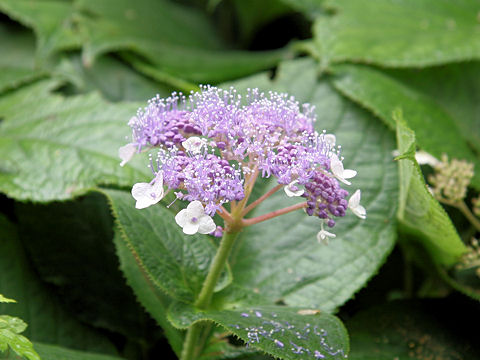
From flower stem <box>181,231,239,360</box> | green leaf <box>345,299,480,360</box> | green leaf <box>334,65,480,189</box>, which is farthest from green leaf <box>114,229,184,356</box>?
green leaf <box>334,65,480,189</box>

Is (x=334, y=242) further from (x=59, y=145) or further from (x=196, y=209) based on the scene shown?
(x=59, y=145)

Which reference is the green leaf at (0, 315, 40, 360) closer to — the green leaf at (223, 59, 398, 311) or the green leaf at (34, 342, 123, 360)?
the green leaf at (34, 342, 123, 360)

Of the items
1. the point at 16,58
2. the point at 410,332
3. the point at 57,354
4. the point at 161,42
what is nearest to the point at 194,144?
the point at 57,354

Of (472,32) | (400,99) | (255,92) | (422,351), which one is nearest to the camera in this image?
(255,92)

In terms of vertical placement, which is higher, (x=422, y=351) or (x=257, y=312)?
(x=257, y=312)

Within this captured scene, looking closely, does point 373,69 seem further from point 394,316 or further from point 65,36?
point 65,36

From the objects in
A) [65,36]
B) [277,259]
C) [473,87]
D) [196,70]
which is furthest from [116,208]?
[473,87]
